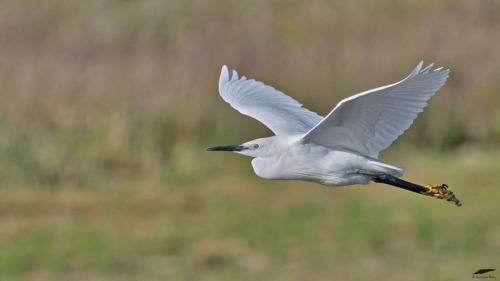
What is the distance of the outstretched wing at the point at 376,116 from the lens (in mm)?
3656

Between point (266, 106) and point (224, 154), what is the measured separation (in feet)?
8.75

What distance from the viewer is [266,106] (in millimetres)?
4715

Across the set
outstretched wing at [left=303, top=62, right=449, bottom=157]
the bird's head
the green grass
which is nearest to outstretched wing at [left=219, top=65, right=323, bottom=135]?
the bird's head

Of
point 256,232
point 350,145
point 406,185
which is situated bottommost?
point 406,185

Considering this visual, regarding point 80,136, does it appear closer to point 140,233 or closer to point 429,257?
point 140,233

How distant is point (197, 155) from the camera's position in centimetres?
743

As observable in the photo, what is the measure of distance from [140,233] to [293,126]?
277cm

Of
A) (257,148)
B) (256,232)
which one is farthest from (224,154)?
(257,148)

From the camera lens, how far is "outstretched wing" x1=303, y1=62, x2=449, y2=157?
366 centimetres

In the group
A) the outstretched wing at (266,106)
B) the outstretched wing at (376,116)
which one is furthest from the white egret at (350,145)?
the outstretched wing at (266,106)

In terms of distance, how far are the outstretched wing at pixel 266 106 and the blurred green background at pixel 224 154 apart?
207 centimetres

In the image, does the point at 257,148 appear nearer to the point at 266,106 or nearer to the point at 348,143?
the point at 348,143

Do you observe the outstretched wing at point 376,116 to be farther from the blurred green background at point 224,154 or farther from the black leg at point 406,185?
the blurred green background at point 224,154

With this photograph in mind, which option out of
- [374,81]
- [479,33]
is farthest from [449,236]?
[479,33]
